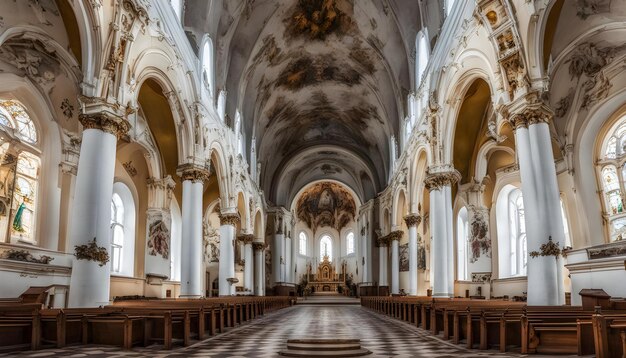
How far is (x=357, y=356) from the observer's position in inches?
302

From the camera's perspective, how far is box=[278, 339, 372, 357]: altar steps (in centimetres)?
779

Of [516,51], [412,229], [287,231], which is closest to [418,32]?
[412,229]

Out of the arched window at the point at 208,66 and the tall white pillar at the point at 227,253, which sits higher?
the arched window at the point at 208,66

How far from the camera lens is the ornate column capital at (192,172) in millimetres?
19078

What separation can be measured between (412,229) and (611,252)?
13.2 meters

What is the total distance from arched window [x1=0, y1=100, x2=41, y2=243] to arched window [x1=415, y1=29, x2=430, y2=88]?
15199 millimetres

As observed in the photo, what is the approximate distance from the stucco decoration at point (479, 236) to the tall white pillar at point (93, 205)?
1523cm

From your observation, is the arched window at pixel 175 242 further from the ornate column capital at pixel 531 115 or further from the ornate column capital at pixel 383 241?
the ornate column capital at pixel 531 115

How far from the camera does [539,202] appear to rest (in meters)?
11.9

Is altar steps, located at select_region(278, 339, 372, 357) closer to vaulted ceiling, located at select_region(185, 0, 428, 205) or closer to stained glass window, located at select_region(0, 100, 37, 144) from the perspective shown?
stained glass window, located at select_region(0, 100, 37, 144)

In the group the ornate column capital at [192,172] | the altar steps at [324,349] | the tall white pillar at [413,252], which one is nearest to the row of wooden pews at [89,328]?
the altar steps at [324,349]

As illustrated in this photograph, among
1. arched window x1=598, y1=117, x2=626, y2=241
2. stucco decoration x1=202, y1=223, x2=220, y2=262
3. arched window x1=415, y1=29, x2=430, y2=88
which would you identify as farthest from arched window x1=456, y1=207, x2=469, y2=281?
stucco decoration x1=202, y1=223, x2=220, y2=262

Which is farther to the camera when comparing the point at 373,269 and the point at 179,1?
the point at 373,269

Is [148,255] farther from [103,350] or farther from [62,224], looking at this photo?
[103,350]
